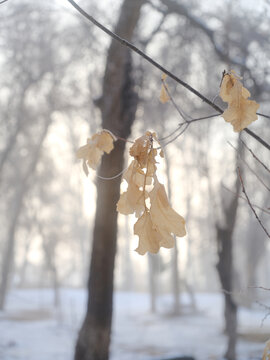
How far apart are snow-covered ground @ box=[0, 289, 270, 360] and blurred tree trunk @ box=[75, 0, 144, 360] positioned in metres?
2.54

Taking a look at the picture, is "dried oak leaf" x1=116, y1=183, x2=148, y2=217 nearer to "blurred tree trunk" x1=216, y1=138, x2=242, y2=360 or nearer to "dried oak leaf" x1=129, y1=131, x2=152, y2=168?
"dried oak leaf" x1=129, y1=131, x2=152, y2=168

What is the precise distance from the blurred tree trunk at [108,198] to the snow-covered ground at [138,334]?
8.33ft

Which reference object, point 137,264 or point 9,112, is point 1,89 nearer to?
point 9,112

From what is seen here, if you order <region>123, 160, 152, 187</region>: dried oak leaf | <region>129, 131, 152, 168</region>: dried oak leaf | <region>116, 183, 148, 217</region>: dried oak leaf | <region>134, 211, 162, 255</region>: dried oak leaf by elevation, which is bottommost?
<region>134, 211, 162, 255</region>: dried oak leaf

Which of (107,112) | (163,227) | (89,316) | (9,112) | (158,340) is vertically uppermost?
(9,112)

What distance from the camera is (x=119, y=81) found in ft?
15.5

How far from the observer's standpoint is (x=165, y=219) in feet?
3.04

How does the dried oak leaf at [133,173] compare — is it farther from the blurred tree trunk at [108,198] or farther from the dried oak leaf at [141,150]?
the blurred tree trunk at [108,198]

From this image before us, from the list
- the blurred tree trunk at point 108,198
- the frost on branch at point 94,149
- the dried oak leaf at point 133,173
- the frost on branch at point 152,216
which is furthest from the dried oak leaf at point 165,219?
the blurred tree trunk at point 108,198

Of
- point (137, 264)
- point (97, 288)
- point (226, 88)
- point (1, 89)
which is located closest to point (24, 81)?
point (1, 89)

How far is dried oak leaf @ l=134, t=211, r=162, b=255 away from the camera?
929 mm

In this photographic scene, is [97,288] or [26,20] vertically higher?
[26,20]

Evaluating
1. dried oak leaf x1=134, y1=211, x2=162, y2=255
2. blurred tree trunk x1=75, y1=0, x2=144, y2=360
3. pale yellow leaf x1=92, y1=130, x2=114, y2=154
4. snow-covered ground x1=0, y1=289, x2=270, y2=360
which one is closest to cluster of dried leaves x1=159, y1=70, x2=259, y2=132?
dried oak leaf x1=134, y1=211, x2=162, y2=255

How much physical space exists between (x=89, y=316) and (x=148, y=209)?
3.70m
